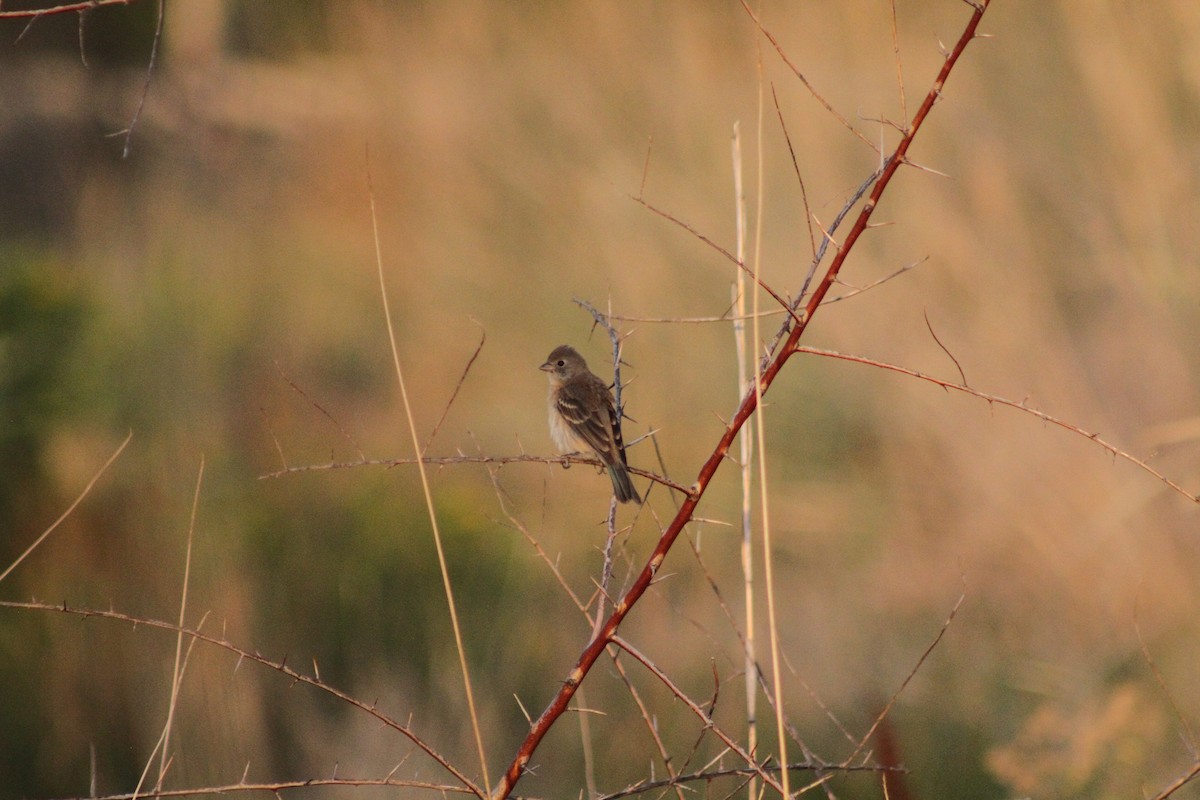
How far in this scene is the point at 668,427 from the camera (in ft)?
17.3

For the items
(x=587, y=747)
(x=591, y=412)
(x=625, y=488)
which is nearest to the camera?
(x=587, y=747)

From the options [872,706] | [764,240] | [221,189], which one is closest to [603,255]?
[764,240]

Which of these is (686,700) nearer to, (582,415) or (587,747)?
(587,747)

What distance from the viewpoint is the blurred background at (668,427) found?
4.51 meters

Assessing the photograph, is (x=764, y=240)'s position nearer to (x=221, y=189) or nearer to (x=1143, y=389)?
(x=1143, y=389)

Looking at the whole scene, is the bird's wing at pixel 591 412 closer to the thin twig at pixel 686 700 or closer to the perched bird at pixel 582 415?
the perched bird at pixel 582 415

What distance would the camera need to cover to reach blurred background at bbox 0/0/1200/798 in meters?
4.51

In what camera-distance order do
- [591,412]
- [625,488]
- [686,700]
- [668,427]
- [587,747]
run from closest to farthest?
[686,700] < [587,747] < [625,488] < [591,412] < [668,427]

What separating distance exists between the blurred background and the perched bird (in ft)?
1.11

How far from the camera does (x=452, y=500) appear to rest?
5.39 metres

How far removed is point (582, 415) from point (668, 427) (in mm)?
1235

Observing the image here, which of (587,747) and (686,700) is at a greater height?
(686,700)

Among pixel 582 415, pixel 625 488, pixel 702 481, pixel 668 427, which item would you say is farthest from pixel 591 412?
pixel 702 481

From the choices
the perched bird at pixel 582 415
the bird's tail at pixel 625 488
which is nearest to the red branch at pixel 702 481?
the perched bird at pixel 582 415
